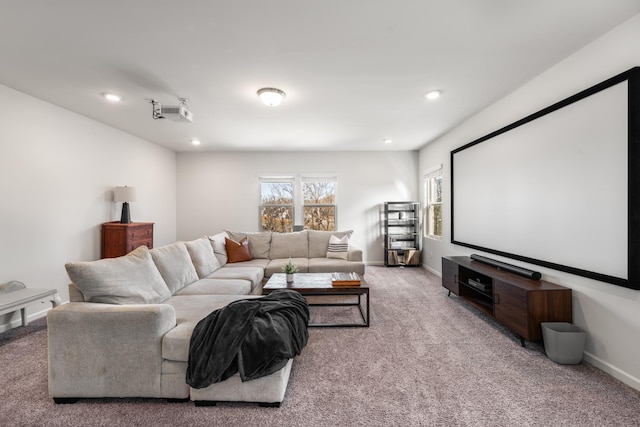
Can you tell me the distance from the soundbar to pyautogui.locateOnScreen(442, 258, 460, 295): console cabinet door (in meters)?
0.30

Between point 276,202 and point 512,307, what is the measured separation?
197 inches

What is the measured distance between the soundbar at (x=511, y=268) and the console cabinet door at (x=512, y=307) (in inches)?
9.7

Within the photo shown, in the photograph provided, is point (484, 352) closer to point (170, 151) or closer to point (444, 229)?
point (444, 229)

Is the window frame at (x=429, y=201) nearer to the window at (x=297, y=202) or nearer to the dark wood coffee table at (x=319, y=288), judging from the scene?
the window at (x=297, y=202)

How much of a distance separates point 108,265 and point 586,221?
3.79 m

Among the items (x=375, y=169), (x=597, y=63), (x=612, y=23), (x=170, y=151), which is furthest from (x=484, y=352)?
(x=170, y=151)

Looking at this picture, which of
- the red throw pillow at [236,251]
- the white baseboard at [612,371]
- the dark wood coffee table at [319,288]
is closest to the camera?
the white baseboard at [612,371]

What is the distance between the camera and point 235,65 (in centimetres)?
271

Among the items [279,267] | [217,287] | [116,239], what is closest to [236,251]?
[279,267]

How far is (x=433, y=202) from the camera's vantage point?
604cm

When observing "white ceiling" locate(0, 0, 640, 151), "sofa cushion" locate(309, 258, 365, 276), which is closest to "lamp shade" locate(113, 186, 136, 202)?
"white ceiling" locate(0, 0, 640, 151)

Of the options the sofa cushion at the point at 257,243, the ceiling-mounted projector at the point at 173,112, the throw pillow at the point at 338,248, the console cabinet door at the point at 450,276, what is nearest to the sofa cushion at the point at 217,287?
the sofa cushion at the point at 257,243

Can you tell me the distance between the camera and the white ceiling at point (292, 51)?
77.3 inches

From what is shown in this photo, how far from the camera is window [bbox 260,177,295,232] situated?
6.72 meters
